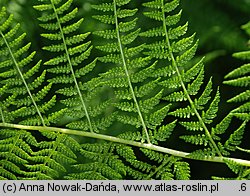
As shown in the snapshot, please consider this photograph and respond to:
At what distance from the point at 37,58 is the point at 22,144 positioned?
1.11 m

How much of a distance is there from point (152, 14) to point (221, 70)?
1339 mm

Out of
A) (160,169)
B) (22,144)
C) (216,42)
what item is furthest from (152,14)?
(216,42)

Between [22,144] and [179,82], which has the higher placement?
[179,82]

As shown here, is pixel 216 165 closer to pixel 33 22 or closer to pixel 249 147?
pixel 249 147

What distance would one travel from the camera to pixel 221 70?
253 centimetres

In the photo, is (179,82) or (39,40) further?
(39,40)
